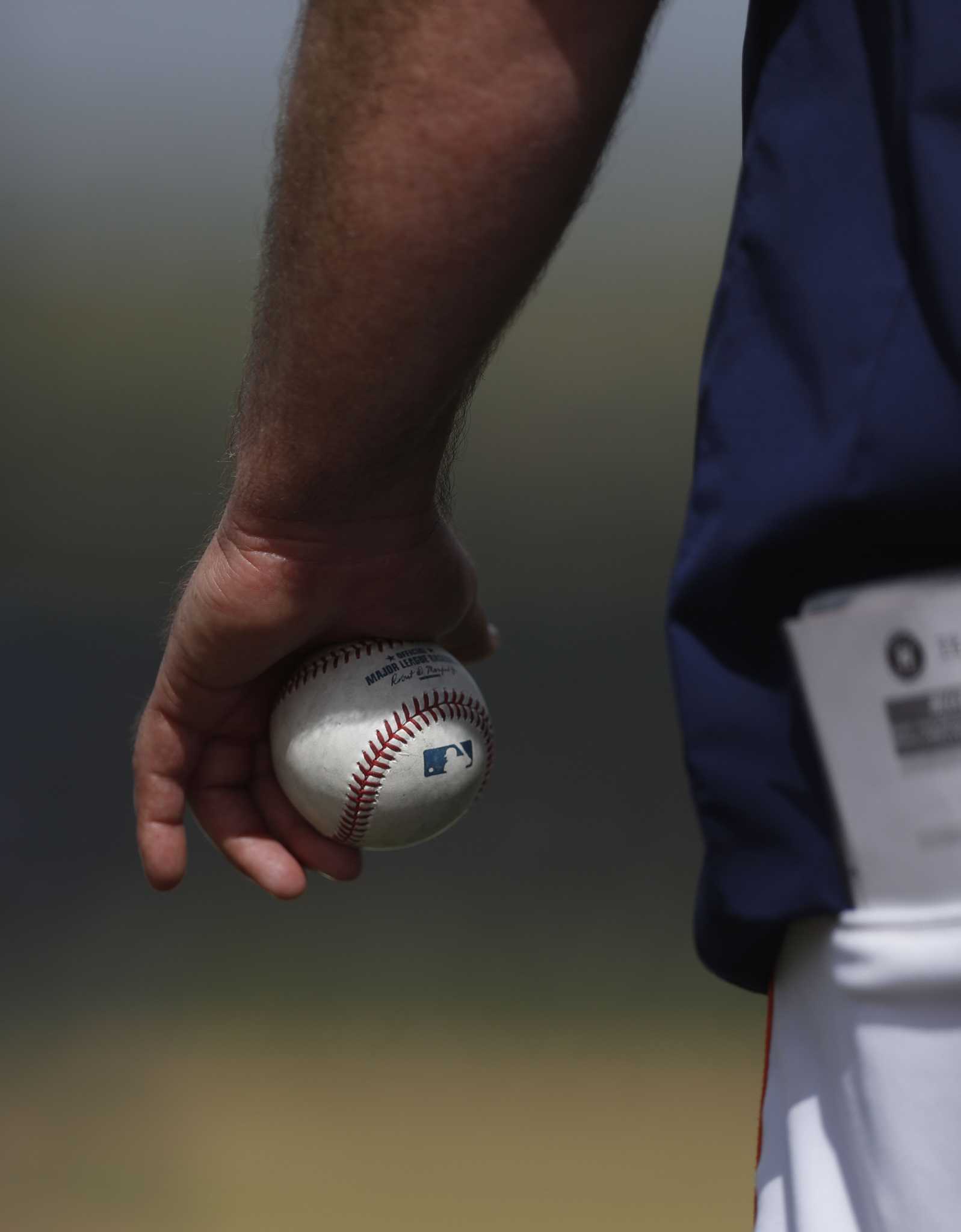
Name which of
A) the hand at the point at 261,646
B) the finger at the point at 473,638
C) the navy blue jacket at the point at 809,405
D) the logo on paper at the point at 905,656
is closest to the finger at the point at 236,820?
the hand at the point at 261,646

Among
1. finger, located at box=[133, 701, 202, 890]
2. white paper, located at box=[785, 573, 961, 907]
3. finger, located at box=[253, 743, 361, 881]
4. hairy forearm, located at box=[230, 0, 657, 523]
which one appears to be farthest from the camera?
finger, located at box=[253, 743, 361, 881]

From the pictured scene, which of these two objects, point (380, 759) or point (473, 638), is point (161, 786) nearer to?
point (380, 759)

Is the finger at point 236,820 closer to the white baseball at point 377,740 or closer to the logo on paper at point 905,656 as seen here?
the white baseball at point 377,740

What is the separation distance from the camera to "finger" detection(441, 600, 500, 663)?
1.55 m

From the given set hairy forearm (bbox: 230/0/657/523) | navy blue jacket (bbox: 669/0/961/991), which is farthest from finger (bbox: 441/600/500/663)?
navy blue jacket (bbox: 669/0/961/991)

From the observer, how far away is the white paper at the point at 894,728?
764mm

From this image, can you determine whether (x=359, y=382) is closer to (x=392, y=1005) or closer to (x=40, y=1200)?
(x=40, y=1200)

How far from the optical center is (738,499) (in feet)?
2.69

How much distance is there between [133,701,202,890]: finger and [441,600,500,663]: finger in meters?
0.30

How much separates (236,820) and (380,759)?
160 millimetres

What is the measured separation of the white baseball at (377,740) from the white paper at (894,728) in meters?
0.67

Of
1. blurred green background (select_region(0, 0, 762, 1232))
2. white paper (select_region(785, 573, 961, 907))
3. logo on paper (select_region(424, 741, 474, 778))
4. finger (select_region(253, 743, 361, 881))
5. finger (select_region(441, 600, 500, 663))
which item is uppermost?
white paper (select_region(785, 573, 961, 907))

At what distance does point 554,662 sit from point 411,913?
219 centimetres

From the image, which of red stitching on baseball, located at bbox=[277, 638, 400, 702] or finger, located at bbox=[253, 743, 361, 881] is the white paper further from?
finger, located at bbox=[253, 743, 361, 881]
